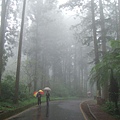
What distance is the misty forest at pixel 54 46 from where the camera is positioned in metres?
14.6

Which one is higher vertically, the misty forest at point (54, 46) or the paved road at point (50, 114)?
the misty forest at point (54, 46)

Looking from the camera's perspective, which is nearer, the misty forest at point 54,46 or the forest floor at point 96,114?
the forest floor at point 96,114

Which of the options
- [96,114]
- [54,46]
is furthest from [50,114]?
[54,46]

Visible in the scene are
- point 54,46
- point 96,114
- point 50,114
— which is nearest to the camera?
point 96,114

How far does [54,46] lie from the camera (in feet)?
137

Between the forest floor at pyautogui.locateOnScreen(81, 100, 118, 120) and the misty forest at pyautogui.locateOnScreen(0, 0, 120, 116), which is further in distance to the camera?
the misty forest at pyautogui.locateOnScreen(0, 0, 120, 116)

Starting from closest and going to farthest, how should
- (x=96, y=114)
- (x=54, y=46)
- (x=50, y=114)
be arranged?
(x=96, y=114) → (x=50, y=114) → (x=54, y=46)

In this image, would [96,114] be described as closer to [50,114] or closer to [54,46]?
[50,114]

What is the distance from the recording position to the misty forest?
14.6 metres

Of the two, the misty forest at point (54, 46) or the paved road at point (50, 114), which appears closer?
the paved road at point (50, 114)

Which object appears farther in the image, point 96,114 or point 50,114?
point 50,114

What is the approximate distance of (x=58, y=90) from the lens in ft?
138

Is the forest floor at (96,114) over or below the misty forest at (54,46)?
below

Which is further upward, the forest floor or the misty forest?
the misty forest
